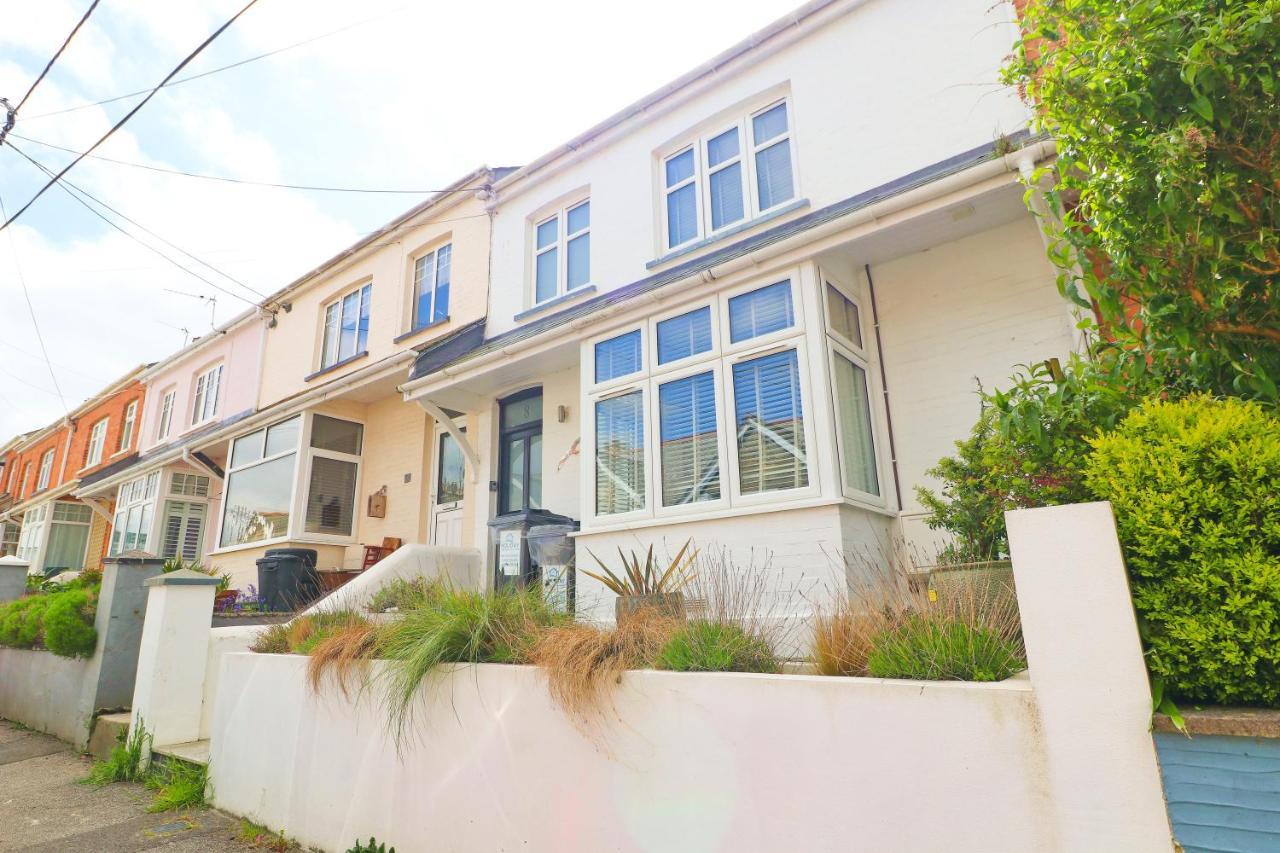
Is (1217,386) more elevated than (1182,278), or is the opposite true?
(1182,278)

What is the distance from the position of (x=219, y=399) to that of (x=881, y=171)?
14.5 meters

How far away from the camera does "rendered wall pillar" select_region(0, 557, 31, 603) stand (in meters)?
11.2

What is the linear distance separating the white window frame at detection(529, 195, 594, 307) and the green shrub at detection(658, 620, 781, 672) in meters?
6.33

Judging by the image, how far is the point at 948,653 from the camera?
267 centimetres

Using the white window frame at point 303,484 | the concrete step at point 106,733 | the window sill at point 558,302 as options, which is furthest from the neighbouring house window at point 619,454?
the white window frame at point 303,484

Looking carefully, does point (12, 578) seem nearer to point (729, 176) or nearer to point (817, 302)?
point (729, 176)

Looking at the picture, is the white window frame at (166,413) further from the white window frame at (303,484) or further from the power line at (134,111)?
the power line at (134,111)

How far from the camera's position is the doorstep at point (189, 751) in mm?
5668

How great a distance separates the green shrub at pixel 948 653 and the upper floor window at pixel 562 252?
7.12 m

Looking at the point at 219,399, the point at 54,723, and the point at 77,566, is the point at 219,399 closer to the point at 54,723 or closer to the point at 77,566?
the point at 54,723

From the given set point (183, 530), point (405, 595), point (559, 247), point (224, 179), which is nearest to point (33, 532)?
point (183, 530)

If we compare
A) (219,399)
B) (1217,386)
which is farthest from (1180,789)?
(219,399)

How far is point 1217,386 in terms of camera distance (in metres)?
2.92

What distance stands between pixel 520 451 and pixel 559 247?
2871 mm
